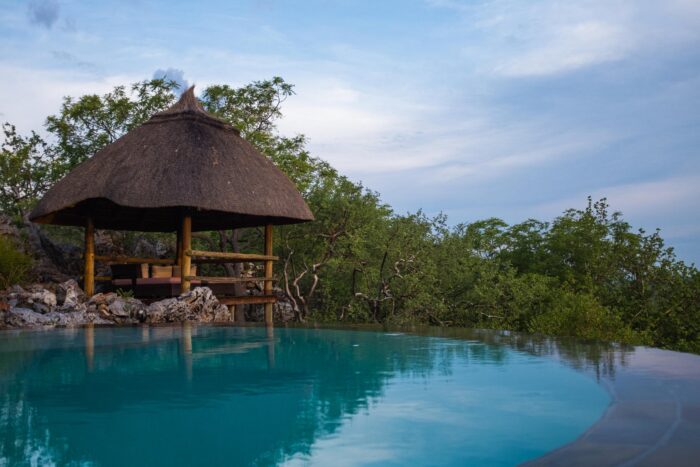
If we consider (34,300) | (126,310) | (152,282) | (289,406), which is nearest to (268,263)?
(152,282)

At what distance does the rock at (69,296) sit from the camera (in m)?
10.4

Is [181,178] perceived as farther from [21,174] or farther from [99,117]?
[21,174]

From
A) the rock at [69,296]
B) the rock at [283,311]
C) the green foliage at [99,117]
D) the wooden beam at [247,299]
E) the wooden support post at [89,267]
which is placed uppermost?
the green foliage at [99,117]

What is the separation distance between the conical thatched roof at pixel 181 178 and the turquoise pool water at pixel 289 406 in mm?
4725

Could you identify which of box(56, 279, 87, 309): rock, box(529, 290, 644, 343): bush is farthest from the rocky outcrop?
box(529, 290, 644, 343): bush

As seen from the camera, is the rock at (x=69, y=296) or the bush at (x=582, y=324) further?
the rock at (x=69, y=296)

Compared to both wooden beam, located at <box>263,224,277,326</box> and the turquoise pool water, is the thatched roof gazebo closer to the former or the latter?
wooden beam, located at <box>263,224,277,326</box>

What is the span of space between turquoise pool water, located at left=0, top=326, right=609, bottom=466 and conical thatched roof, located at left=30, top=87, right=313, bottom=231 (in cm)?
472

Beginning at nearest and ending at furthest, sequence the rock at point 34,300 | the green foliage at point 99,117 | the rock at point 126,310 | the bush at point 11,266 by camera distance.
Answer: the rock at point 126,310, the rock at point 34,300, the bush at point 11,266, the green foliage at point 99,117

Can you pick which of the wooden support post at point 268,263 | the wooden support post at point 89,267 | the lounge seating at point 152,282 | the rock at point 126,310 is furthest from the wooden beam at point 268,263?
the wooden support post at point 89,267

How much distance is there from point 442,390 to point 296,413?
108 cm

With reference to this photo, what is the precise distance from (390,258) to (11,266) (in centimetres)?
843

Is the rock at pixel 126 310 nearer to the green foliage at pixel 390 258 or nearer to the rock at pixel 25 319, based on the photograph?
the rock at pixel 25 319

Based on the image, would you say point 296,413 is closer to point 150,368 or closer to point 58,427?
point 58,427
